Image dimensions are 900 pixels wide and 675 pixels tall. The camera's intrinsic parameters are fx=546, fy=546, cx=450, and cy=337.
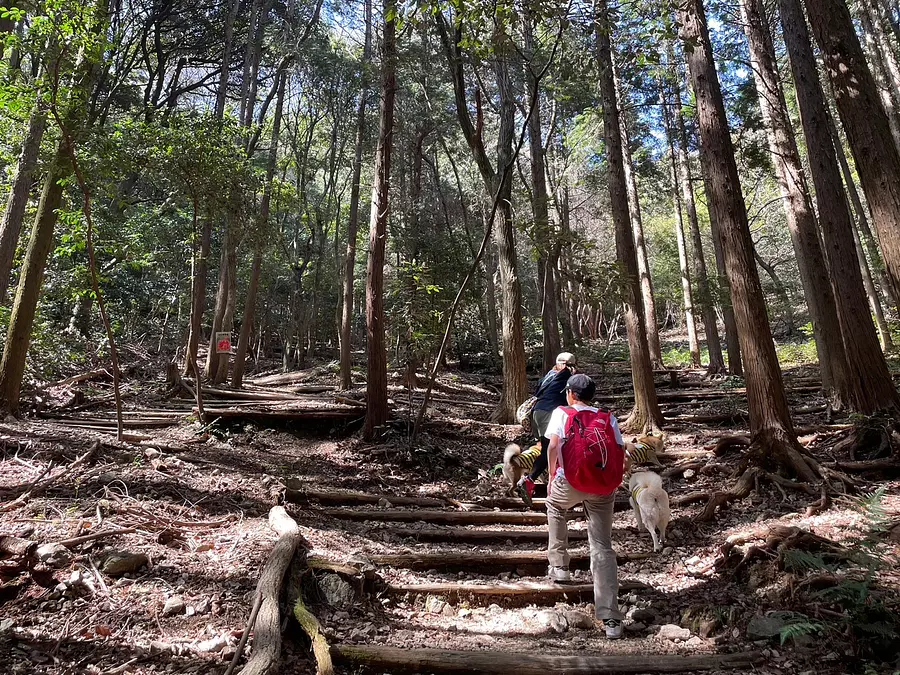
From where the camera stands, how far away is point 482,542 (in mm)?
5863

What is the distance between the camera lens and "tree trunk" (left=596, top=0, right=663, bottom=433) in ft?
32.9

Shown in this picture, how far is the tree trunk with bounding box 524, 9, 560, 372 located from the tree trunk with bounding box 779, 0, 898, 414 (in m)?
4.20

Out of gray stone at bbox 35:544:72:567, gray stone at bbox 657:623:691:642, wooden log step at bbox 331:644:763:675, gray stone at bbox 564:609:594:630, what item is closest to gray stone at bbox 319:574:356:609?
wooden log step at bbox 331:644:763:675

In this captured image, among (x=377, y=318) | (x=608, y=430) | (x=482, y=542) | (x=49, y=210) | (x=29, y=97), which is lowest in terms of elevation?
(x=482, y=542)

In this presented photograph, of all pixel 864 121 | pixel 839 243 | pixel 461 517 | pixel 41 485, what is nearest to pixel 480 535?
pixel 461 517

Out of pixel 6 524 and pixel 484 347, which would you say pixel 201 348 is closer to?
pixel 484 347

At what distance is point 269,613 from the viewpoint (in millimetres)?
3176

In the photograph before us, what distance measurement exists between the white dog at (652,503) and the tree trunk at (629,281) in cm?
488

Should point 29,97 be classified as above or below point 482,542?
above

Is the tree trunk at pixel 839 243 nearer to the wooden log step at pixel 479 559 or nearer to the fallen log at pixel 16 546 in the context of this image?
the wooden log step at pixel 479 559

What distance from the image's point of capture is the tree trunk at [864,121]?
4.70m

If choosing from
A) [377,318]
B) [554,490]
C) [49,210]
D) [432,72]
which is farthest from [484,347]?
[554,490]

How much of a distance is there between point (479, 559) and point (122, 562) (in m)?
2.88

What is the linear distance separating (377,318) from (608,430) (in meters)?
6.42
